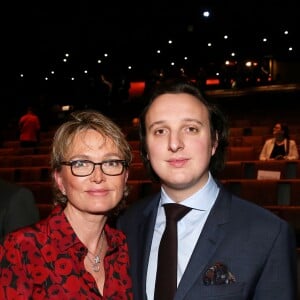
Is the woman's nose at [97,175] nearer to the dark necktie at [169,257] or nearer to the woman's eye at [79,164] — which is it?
the woman's eye at [79,164]

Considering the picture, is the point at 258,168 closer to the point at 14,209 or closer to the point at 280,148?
the point at 280,148

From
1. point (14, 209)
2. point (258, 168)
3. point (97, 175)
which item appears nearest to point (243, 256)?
point (97, 175)

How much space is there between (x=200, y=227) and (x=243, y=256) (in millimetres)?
200

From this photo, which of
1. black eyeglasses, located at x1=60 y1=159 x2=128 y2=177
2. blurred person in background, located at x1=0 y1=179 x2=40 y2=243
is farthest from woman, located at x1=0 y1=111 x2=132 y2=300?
blurred person in background, located at x1=0 y1=179 x2=40 y2=243

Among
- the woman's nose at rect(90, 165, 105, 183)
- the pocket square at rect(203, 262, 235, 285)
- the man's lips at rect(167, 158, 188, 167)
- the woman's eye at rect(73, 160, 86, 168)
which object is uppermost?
the man's lips at rect(167, 158, 188, 167)

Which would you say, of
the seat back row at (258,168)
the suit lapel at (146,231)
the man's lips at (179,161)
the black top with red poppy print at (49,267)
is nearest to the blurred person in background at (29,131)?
the seat back row at (258,168)

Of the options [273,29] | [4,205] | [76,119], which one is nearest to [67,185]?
[76,119]

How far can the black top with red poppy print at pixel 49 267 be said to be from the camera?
1.45 meters

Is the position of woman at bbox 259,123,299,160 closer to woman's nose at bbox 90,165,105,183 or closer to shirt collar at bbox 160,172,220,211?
shirt collar at bbox 160,172,220,211

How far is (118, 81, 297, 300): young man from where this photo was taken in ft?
4.90

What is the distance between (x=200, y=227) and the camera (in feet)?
5.42

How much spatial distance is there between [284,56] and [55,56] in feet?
31.1

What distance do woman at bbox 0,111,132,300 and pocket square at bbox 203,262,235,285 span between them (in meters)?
0.32

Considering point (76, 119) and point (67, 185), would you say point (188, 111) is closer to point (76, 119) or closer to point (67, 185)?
point (76, 119)
